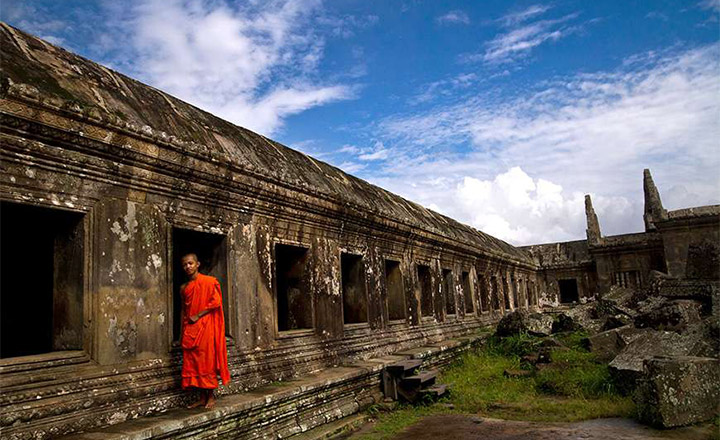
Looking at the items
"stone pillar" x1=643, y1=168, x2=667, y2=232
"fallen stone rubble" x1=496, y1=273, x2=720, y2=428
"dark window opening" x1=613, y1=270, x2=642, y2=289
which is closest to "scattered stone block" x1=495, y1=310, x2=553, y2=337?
"fallen stone rubble" x1=496, y1=273, x2=720, y2=428

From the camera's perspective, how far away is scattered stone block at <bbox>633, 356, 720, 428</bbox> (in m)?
4.94

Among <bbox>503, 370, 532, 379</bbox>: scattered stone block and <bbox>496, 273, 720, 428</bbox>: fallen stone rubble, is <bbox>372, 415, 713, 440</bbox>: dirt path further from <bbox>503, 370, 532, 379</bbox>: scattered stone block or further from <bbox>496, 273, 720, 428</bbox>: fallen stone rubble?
<bbox>503, 370, 532, 379</bbox>: scattered stone block

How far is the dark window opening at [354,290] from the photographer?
26.6ft

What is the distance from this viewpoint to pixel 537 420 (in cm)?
589

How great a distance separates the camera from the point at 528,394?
23.8 feet

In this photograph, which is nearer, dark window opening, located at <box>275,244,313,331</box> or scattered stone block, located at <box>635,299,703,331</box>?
dark window opening, located at <box>275,244,313,331</box>

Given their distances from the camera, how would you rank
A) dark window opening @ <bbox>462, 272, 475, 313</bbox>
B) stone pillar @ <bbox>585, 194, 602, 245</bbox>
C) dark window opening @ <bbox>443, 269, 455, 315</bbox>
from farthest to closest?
stone pillar @ <bbox>585, 194, 602, 245</bbox>, dark window opening @ <bbox>462, 272, 475, 313</bbox>, dark window opening @ <bbox>443, 269, 455, 315</bbox>

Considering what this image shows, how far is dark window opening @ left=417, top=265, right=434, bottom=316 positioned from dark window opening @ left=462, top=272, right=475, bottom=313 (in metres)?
2.65

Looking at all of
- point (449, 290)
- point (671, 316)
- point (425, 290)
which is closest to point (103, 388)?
point (425, 290)

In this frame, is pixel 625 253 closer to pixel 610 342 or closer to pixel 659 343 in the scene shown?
pixel 610 342

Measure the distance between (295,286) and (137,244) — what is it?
270 cm

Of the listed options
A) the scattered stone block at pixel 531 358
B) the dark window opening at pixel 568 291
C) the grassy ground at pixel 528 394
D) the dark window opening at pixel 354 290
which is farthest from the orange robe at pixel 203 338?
the dark window opening at pixel 568 291

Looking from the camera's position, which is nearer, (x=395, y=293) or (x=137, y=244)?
(x=137, y=244)

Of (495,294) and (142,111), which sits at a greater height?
(142,111)
